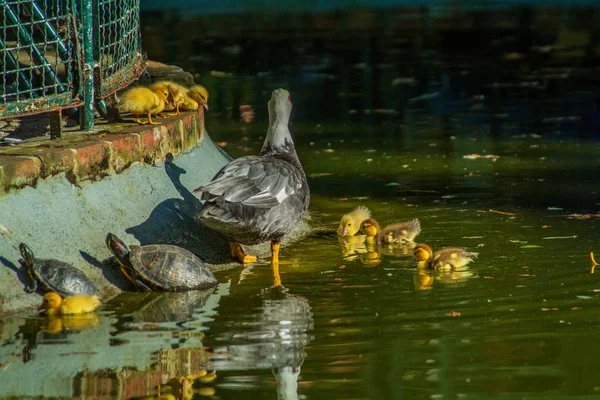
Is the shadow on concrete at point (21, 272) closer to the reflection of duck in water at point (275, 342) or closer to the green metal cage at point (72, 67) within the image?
the green metal cage at point (72, 67)

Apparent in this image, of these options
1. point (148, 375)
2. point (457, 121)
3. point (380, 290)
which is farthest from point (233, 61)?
point (148, 375)

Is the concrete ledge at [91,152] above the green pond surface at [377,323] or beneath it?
above

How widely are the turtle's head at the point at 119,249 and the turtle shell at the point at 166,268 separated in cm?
4

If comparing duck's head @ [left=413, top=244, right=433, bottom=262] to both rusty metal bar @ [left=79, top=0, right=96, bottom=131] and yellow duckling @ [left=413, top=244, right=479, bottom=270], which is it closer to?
yellow duckling @ [left=413, top=244, right=479, bottom=270]

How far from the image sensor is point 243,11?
2922 cm

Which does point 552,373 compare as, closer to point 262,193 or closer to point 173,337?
point 173,337

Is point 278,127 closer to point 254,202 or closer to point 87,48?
point 254,202

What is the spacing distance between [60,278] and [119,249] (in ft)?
1.67

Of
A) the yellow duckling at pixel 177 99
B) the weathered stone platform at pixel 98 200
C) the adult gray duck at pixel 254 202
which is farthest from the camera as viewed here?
the yellow duckling at pixel 177 99

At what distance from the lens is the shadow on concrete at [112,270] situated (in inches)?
278

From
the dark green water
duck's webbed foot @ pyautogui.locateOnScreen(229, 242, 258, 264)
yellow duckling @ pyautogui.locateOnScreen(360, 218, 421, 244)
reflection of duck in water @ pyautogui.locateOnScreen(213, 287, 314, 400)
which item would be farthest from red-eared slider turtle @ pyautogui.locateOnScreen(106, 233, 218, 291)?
yellow duckling @ pyautogui.locateOnScreen(360, 218, 421, 244)

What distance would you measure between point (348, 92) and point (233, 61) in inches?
167

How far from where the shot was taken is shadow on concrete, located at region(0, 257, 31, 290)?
21.6 ft

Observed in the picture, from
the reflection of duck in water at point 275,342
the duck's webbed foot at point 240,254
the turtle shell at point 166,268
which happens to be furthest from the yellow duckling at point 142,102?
the reflection of duck in water at point 275,342
